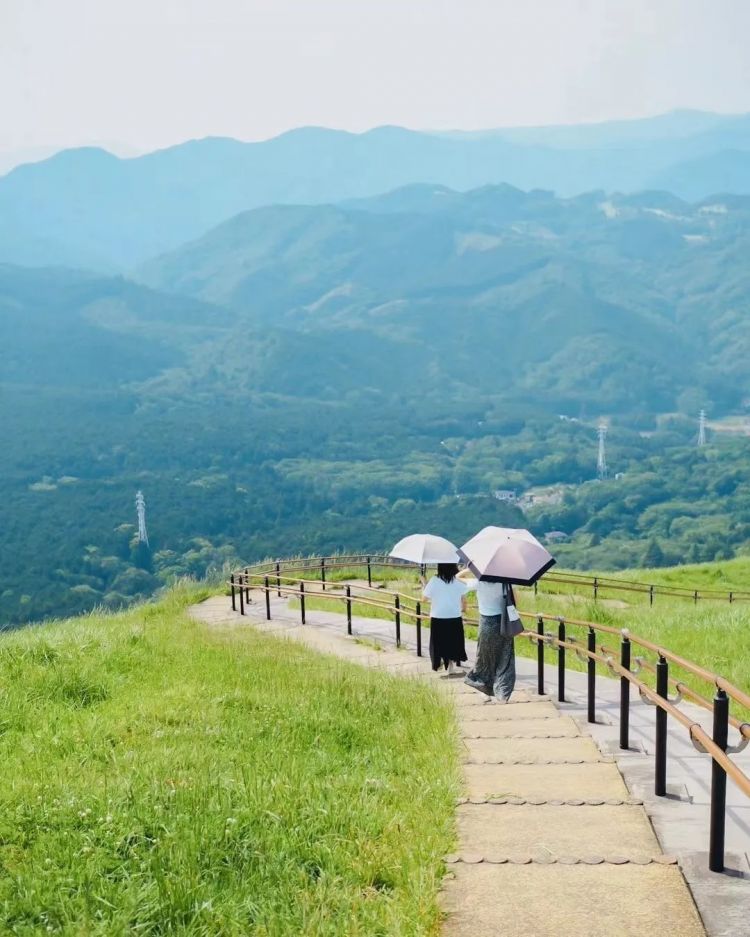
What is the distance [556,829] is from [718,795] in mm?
903

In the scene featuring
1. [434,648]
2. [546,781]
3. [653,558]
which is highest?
[546,781]

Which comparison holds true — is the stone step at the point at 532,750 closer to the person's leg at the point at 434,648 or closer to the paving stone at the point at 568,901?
the paving stone at the point at 568,901

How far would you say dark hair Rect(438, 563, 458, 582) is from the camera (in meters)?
11.7

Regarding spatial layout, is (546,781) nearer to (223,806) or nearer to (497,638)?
(223,806)

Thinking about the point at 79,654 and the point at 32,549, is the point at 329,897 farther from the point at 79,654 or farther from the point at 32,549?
the point at 32,549

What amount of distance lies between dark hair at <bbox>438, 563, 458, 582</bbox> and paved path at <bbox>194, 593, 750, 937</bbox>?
10.8 feet

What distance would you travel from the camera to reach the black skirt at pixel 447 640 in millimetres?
11797

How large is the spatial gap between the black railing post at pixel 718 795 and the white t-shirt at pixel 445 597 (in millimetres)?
6749

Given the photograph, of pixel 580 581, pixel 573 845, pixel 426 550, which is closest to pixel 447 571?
pixel 426 550

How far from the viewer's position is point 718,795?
15.9 ft

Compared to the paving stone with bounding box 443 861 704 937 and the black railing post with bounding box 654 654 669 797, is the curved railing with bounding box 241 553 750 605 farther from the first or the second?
the paving stone with bounding box 443 861 704 937

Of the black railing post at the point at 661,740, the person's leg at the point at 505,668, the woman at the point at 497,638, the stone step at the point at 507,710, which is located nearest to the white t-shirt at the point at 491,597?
the woman at the point at 497,638

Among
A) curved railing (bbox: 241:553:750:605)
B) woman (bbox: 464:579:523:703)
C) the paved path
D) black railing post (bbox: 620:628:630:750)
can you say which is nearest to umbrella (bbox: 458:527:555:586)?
woman (bbox: 464:579:523:703)

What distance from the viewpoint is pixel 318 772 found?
6496 millimetres
